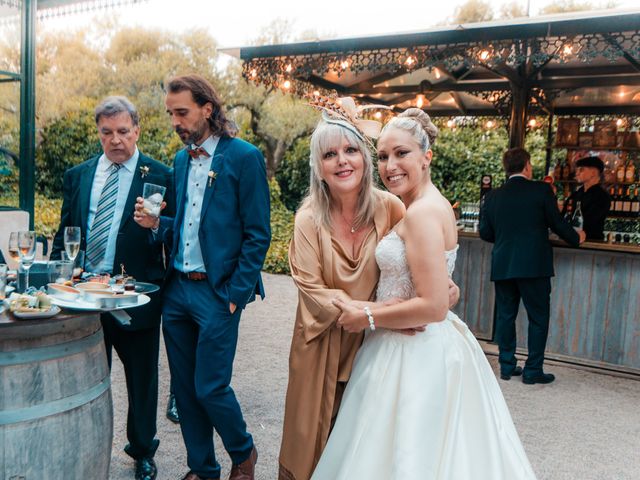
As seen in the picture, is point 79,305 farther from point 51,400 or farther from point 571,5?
point 571,5

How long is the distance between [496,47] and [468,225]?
2581 millimetres

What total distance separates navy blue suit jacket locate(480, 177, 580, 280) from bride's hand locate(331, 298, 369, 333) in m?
3.13

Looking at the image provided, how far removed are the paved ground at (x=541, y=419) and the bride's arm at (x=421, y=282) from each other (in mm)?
1468

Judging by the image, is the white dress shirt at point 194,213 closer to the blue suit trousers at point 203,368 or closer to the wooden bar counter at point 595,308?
the blue suit trousers at point 203,368

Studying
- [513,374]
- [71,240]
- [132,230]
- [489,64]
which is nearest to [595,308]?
[513,374]

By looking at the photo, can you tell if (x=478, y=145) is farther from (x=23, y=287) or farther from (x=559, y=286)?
(x=23, y=287)

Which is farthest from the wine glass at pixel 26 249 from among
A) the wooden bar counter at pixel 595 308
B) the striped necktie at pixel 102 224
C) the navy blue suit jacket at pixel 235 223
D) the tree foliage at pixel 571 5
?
the tree foliage at pixel 571 5

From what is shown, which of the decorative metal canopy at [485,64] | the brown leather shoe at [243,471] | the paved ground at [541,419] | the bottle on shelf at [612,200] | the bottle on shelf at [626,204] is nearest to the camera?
the brown leather shoe at [243,471]

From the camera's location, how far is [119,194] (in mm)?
2873

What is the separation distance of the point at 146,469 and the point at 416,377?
1643 millimetres

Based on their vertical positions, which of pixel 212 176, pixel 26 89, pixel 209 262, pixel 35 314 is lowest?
pixel 35 314

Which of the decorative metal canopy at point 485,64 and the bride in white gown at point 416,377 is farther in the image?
the decorative metal canopy at point 485,64

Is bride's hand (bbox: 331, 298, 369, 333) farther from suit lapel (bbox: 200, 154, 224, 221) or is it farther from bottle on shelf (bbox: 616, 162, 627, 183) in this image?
bottle on shelf (bbox: 616, 162, 627, 183)

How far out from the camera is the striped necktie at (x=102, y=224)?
9.30 ft
